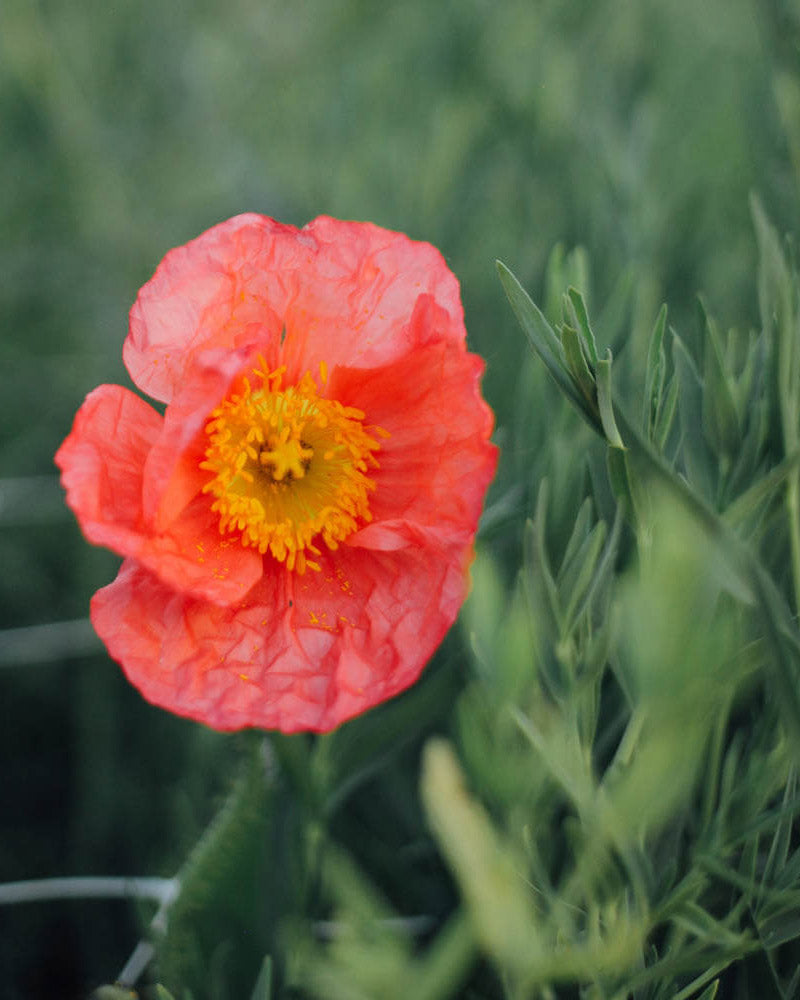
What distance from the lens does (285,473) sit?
1.38 feet

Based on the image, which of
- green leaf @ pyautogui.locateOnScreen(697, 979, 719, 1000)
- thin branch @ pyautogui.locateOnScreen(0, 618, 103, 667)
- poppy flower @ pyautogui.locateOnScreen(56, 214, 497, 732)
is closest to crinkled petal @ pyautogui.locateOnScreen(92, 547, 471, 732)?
poppy flower @ pyautogui.locateOnScreen(56, 214, 497, 732)

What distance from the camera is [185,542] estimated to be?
38cm

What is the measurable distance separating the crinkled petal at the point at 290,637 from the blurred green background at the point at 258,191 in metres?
0.08

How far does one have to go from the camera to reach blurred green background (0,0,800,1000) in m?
0.60

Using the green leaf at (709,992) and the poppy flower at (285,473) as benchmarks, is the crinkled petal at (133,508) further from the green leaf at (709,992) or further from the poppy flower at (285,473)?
the green leaf at (709,992)

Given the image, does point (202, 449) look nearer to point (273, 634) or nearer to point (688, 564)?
point (273, 634)

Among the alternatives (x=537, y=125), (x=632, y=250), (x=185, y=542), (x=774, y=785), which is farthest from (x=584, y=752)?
(x=537, y=125)

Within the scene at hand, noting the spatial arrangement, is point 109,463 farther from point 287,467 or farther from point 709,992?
point 709,992

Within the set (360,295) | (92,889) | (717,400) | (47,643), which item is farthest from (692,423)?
(47,643)

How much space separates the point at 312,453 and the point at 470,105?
0.45m

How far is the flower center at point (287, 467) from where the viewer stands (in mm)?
396

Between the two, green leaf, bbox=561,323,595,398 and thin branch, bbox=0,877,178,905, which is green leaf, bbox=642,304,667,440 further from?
thin branch, bbox=0,877,178,905

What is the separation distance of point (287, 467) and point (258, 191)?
550 mm

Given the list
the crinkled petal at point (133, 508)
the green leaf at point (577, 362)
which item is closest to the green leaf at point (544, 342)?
the green leaf at point (577, 362)
